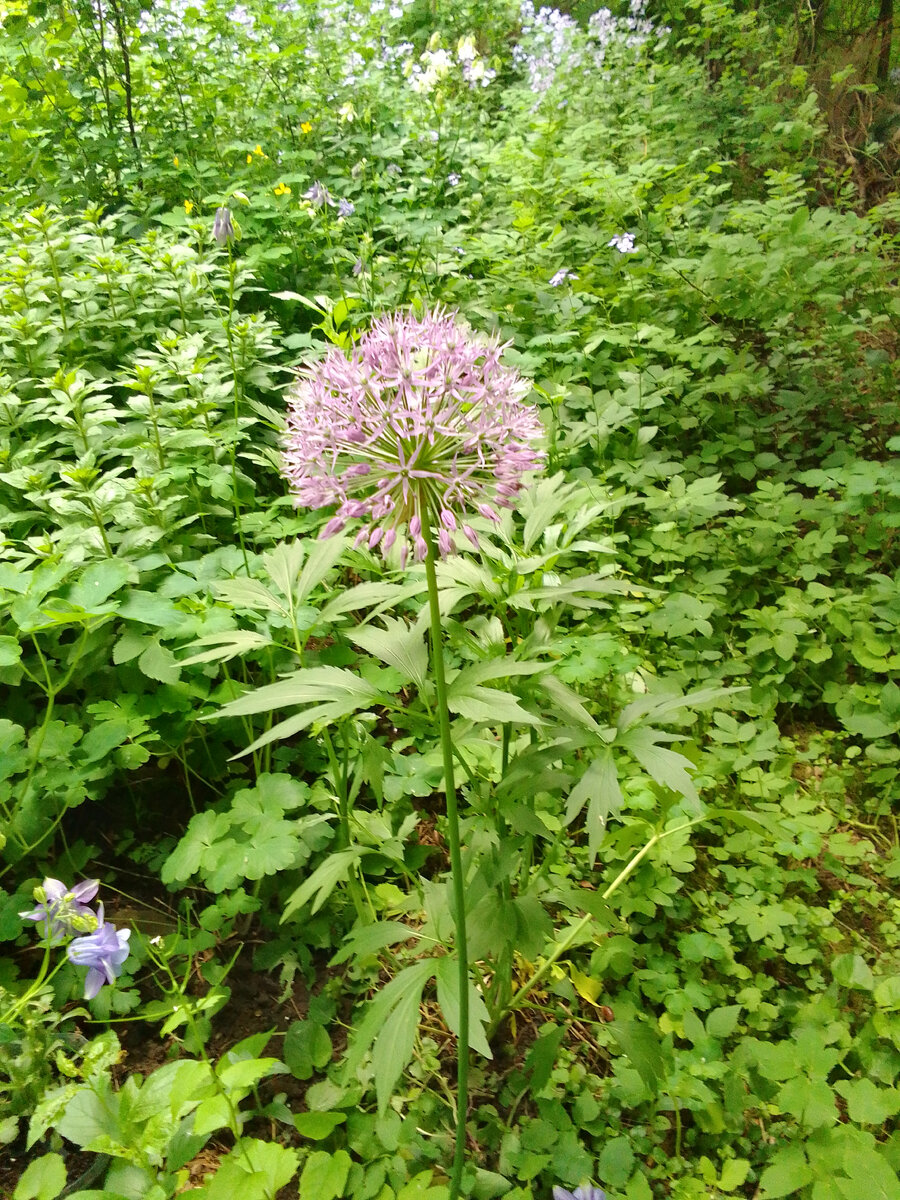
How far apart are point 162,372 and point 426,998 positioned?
2.08 m

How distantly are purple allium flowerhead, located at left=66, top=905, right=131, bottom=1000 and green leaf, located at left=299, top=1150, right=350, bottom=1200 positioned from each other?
20.2 inches

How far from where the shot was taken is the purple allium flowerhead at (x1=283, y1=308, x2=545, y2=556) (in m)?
1.12

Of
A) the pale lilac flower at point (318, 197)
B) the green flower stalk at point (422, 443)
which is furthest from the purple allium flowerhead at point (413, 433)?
the pale lilac flower at point (318, 197)

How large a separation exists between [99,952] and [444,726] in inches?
34.5

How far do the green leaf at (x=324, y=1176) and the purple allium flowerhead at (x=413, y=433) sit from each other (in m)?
1.06

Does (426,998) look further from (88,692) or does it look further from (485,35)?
(485,35)

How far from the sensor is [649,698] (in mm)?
1429

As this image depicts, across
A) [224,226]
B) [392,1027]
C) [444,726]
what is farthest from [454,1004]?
[224,226]

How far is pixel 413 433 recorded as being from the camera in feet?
3.63

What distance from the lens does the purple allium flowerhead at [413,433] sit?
1.12 meters

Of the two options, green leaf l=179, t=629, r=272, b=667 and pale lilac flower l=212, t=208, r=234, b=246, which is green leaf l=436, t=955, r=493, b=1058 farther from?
pale lilac flower l=212, t=208, r=234, b=246

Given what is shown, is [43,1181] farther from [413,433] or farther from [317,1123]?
[413,433]

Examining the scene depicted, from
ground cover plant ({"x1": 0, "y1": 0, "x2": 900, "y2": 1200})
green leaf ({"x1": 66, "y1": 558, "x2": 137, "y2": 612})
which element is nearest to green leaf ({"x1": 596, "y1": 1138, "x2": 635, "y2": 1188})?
ground cover plant ({"x1": 0, "y1": 0, "x2": 900, "y2": 1200})

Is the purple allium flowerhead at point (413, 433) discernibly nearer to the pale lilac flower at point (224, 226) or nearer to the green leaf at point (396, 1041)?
the green leaf at point (396, 1041)
